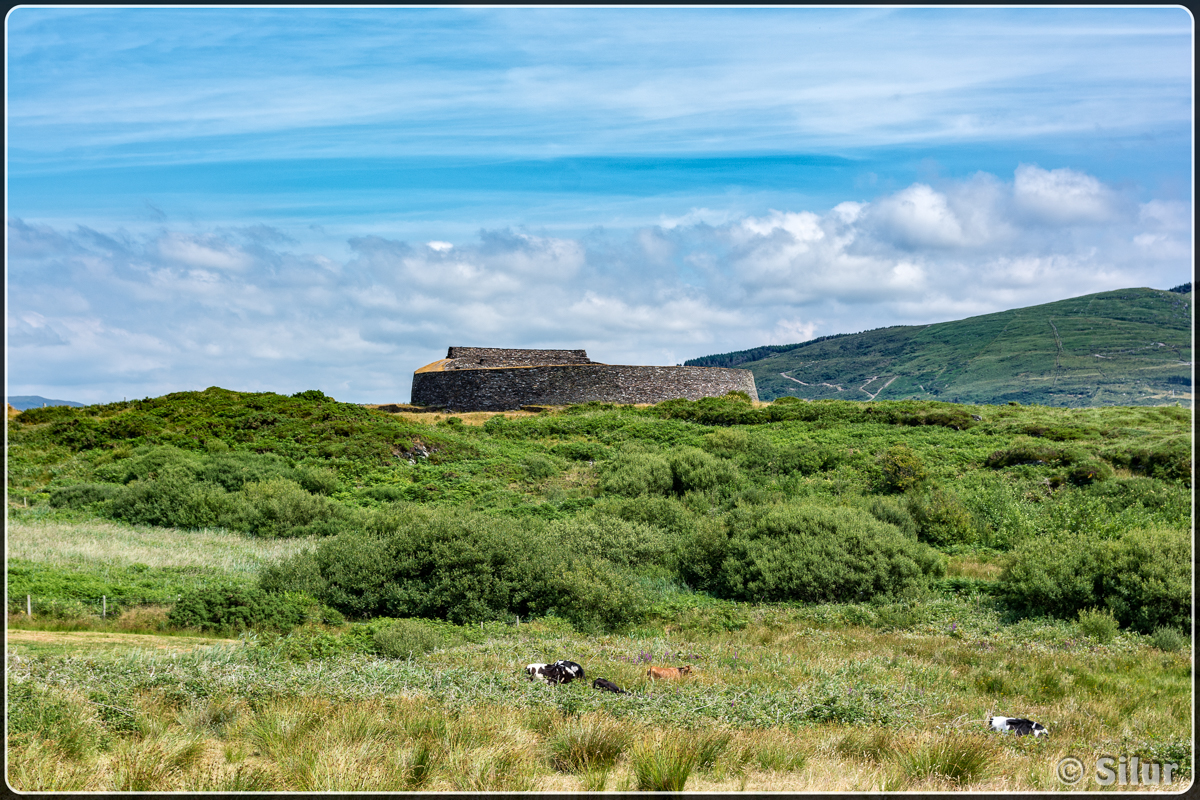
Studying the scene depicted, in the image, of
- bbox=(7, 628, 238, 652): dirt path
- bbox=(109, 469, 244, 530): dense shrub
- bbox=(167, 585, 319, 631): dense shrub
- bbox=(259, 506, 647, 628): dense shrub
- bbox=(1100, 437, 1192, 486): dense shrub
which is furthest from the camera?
bbox=(1100, 437, 1192, 486): dense shrub

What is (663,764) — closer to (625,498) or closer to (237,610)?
(237,610)

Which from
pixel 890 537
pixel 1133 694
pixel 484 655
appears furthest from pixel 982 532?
pixel 484 655

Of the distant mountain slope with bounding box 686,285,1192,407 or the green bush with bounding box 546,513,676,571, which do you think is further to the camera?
the distant mountain slope with bounding box 686,285,1192,407

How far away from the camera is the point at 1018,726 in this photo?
535 centimetres

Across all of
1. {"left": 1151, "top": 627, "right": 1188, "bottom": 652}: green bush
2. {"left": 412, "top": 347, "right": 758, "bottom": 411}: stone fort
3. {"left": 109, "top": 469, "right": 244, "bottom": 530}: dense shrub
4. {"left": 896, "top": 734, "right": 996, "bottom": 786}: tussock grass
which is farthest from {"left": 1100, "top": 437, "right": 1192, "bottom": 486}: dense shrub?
{"left": 412, "top": 347, "right": 758, "bottom": 411}: stone fort

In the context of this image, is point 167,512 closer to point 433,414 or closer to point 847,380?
point 433,414

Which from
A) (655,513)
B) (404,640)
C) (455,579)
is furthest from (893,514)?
(404,640)

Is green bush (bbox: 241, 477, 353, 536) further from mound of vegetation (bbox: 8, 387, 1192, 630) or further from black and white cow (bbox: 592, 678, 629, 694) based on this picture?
black and white cow (bbox: 592, 678, 629, 694)

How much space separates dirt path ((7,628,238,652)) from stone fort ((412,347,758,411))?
102 ft

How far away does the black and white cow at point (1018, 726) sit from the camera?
525 centimetres

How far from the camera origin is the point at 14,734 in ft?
13.6

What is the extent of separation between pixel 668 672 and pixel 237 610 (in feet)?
17.2

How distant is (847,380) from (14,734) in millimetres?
161432

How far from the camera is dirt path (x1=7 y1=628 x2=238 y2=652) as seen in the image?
6977 mm
